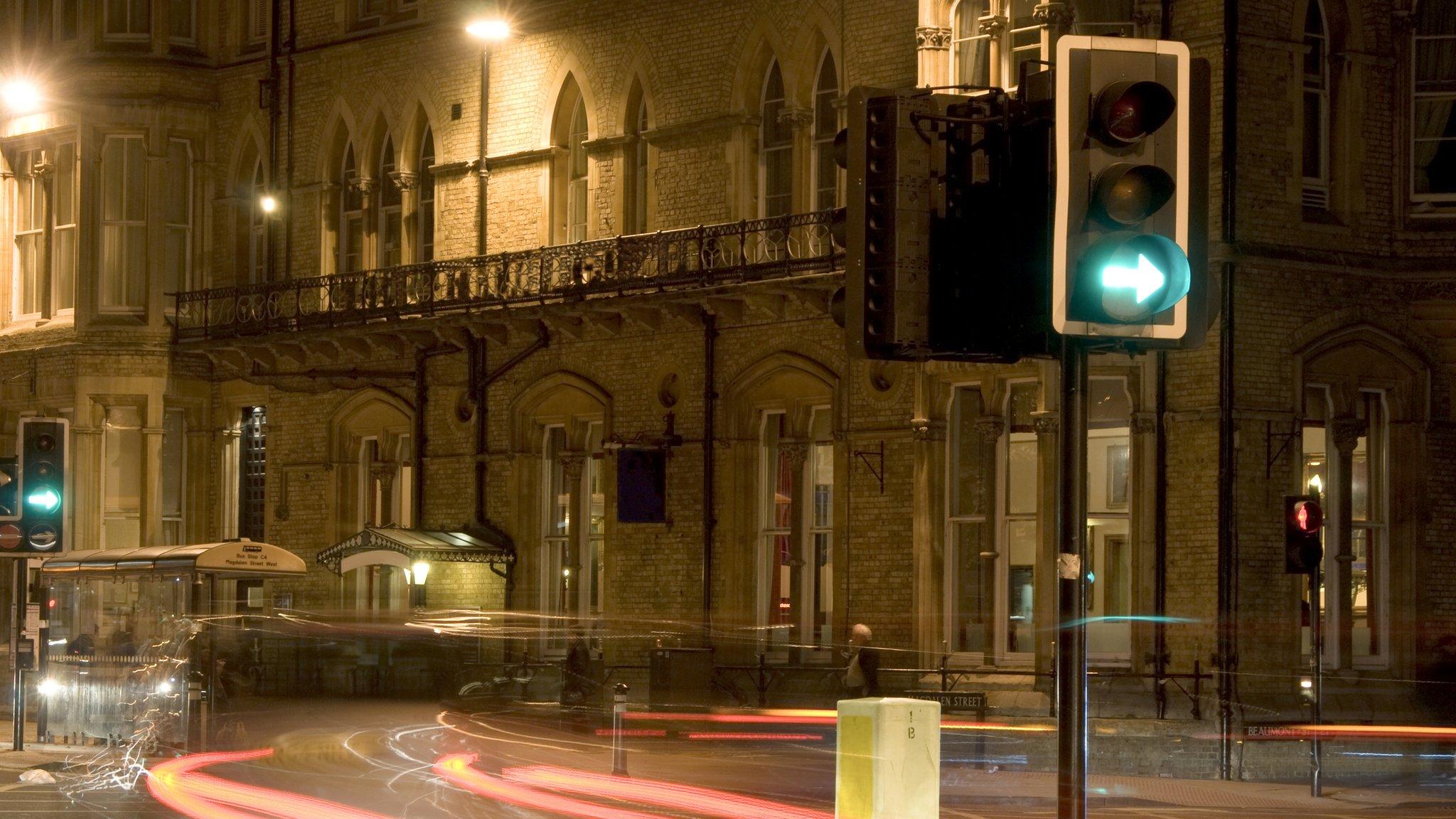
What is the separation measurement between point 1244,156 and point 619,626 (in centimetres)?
1065

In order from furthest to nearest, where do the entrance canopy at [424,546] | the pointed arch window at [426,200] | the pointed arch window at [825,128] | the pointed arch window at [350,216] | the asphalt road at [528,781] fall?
the pointed arch window at [350,216], the pointed arch window at [426,200], the entrance canopy at [424,546], the pointed arch window at [825,128], the asphalt road at [528,781]

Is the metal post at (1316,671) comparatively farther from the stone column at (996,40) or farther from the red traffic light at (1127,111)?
the red traffic light at (1127,111)

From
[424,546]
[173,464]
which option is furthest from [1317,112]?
[173,464]

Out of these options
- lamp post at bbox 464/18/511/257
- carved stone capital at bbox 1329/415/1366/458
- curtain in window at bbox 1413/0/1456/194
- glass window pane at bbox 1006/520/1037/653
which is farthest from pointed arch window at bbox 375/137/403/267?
curtain in window at bbox 1413/0/1456/194

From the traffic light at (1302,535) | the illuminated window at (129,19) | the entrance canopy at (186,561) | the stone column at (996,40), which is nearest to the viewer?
the traffic light at (1302,535)

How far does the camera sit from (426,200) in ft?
104

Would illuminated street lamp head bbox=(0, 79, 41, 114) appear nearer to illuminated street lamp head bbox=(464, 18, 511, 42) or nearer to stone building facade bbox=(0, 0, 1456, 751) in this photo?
stone building facade bbox=(0, 0, 1456, 751)

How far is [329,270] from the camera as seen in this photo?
108 ft

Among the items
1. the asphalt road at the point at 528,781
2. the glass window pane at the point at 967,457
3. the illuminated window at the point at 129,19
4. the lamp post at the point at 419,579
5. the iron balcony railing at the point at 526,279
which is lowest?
the asphalt road at the point at 528,781

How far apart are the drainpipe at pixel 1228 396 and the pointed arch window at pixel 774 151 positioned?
20.8 feet

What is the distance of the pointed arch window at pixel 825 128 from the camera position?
85.4 ft

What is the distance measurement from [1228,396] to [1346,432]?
2013 mm

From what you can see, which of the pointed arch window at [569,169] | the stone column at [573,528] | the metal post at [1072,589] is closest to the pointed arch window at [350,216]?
the pointed arch window at [569,169]

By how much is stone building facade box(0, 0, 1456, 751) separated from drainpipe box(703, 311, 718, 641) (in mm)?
58
